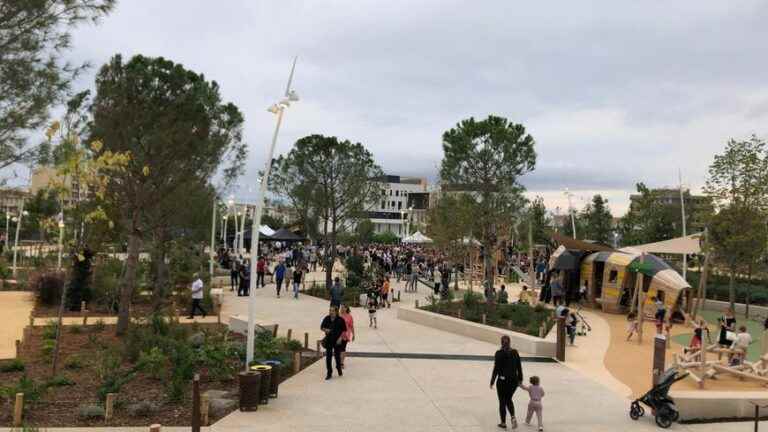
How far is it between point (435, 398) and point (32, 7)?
30.5 feet

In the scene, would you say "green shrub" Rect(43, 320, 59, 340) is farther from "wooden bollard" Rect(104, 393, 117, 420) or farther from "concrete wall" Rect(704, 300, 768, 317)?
"concrete wall" Rect(704, 300, 768, 317)

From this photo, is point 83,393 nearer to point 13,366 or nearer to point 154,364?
point 154,364

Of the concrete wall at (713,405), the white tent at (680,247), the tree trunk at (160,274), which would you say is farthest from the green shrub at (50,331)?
the white tent at (680,247)

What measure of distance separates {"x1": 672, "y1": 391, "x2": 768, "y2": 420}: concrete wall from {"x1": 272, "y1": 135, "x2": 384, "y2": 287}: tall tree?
65.1 feet

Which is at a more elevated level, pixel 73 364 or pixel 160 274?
pixel 160 274

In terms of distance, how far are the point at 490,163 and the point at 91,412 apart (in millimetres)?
17885

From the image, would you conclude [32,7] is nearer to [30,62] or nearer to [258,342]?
[30,62]

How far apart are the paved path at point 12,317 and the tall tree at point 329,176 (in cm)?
1250

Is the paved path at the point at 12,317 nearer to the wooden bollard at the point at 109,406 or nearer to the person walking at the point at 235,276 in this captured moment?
the wooden bollard at the point at 109,406

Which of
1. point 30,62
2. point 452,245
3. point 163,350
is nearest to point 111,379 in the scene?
point 163,350

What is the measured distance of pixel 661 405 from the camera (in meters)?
9.48

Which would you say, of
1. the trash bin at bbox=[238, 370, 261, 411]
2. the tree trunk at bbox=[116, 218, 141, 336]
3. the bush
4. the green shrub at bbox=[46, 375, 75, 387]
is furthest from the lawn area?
the bush

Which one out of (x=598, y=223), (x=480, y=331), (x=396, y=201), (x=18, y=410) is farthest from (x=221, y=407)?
(x=396, y=201)

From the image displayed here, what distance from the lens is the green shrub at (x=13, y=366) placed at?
37.8ft
